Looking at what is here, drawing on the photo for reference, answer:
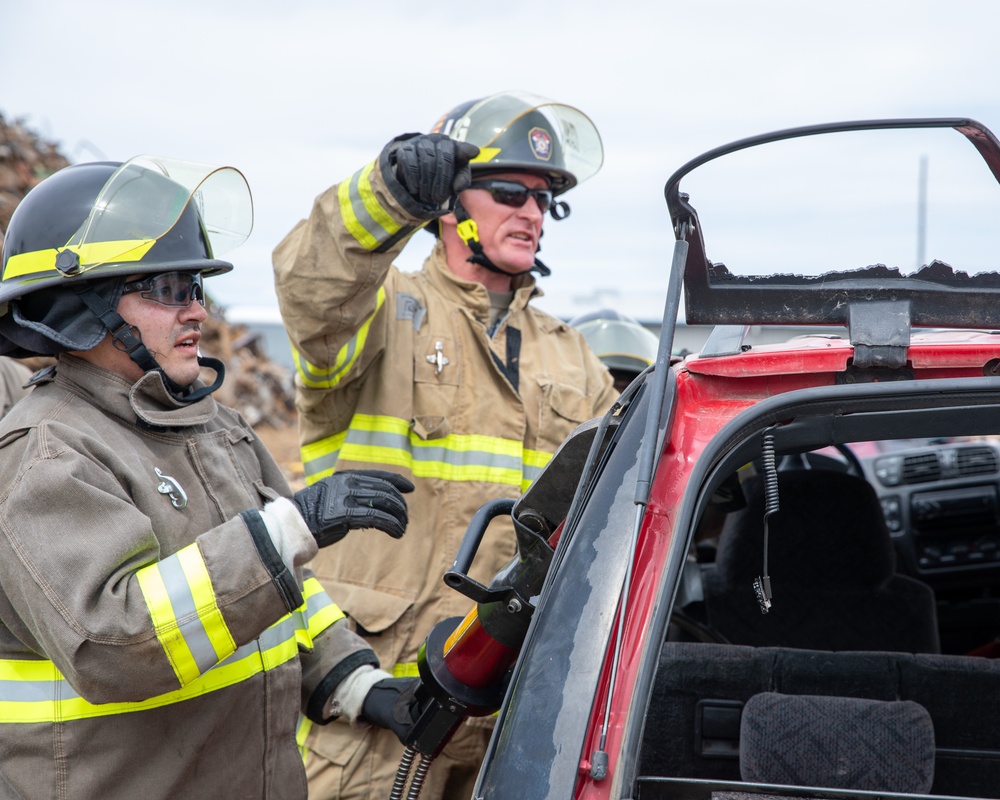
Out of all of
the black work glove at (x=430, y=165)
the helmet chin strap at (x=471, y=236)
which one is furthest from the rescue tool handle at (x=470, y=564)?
the helmet chin strap at (x=471, y=236)

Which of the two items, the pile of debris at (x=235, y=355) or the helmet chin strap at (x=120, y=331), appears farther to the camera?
the pile of debris at (x=235, y=355)

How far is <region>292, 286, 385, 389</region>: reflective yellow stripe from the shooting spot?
289 centimetres

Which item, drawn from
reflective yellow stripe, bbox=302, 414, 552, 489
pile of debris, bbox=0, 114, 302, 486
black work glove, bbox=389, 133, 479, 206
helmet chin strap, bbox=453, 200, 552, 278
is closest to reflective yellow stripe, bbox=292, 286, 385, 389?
reflective yellow stripe, bbox=302, 414, 552, 489

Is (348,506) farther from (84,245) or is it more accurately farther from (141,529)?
(84,245)

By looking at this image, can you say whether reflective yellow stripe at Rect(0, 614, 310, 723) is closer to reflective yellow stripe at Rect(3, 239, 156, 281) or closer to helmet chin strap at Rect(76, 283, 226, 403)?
helmet chin strap at Rect(76, 283, 226, 403)

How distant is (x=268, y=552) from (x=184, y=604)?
0.55ft

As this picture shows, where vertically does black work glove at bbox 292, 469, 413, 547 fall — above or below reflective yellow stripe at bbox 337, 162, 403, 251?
below

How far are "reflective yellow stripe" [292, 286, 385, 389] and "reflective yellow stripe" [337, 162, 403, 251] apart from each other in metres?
0.25

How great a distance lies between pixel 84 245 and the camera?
2086 millimetres

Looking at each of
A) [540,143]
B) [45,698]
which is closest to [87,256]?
[45,698]

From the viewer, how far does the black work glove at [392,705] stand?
7.40 ft

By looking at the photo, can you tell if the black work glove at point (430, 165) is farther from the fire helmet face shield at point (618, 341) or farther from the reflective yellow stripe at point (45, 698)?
the fire helmet face shield at point (618, 341)

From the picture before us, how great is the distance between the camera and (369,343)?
301cm

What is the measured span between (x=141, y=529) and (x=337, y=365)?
3.73 ft
